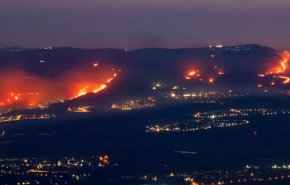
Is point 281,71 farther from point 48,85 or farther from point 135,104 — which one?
point 48,85

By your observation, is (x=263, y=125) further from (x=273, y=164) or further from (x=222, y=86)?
(x=222, y=86)

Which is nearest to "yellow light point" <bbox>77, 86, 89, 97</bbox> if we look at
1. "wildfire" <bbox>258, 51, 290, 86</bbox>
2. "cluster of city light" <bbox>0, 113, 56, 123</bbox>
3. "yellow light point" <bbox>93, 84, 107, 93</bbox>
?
"yellow light point" <bbox>93, 84, 107, 93</bbox>

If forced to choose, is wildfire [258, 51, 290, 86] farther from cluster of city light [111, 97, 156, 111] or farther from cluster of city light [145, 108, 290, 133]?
cluster of city light [145, 108, 290, 133]

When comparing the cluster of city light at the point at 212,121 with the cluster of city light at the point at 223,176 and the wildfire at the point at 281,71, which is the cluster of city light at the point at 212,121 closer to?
the wildfire at the point at 281,71

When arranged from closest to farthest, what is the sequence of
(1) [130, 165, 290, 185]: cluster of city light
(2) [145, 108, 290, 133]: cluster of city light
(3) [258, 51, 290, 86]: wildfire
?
(1) [130, 165, 290, 185]: cluster of city light, (2) [145, 108, 290, 133]: cluster of city light, (3) [258, 51, 290, 86]: wildfire

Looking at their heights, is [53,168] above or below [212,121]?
below

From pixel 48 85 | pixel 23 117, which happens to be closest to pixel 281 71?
pixel 48 85

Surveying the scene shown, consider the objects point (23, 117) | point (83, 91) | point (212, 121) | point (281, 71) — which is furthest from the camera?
point (281, 71)

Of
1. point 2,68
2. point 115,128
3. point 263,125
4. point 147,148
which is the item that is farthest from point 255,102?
point 2,68

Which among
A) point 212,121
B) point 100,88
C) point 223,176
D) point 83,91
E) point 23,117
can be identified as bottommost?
point 223,176

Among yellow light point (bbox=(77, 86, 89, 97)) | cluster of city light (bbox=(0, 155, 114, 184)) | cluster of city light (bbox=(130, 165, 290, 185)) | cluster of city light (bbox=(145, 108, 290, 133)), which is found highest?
yellow light point (bbox=(77, 86, 89, 97))

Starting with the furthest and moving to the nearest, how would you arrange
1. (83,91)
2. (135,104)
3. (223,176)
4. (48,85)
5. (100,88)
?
(48,85), (83,91), (100,88), (135,104), (223,176)
